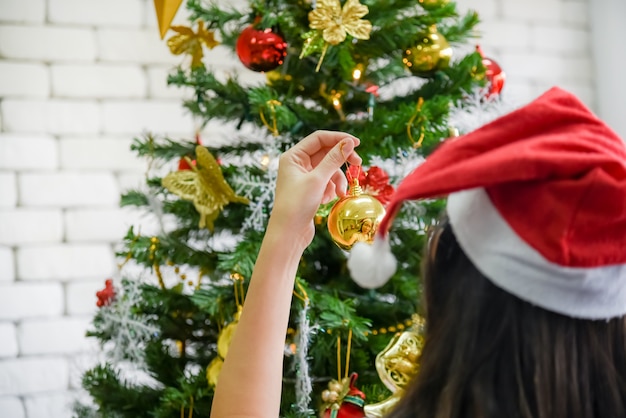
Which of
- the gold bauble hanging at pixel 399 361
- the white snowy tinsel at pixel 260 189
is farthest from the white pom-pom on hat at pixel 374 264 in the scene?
the white snowy tinsel at pixel 260 189

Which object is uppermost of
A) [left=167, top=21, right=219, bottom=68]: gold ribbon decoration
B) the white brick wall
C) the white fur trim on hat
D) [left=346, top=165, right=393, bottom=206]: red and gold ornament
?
the white fur trim on hat

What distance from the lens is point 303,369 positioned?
1.27 metres

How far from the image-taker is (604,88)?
2.41 meters

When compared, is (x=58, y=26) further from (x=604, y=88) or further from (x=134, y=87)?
(x=604, y=88)

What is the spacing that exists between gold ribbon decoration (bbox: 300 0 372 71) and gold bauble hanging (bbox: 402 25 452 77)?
0.43ft

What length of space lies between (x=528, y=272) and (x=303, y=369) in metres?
0.72

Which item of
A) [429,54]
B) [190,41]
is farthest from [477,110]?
[190,41]

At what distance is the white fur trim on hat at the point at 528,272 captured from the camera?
0.59 metres

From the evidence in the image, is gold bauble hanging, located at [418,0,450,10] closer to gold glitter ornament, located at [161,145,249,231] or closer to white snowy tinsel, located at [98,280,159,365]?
gold glitter ornament, located at [161,145,249,231]

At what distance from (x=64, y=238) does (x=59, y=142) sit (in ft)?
0.77

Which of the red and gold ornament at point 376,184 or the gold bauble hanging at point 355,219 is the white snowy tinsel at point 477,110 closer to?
the red and gold ornament at point 376,184

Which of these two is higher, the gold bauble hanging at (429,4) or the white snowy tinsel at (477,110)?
the gold bauble hanging at (429,4)

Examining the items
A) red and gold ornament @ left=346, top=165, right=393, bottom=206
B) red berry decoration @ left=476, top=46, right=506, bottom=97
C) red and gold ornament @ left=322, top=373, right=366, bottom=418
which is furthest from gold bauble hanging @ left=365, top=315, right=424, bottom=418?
red berry decoration @ left=476, top=46, right=506, bottom=97

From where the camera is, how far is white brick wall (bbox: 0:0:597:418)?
1.96 meters
